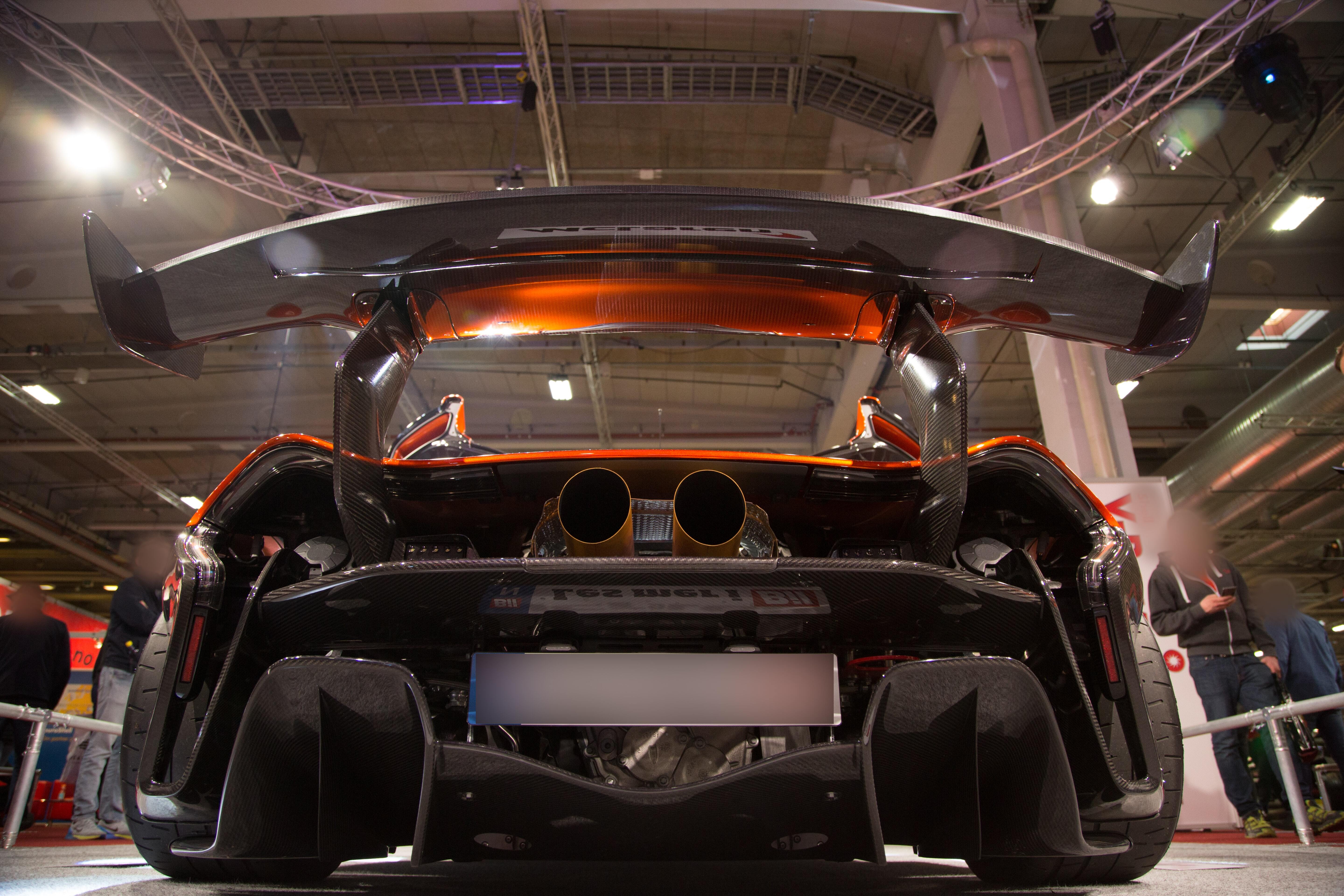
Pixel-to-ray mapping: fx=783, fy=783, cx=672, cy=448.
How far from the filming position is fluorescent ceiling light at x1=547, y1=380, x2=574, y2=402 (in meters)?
11.2

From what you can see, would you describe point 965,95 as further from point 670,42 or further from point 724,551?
point 724,551

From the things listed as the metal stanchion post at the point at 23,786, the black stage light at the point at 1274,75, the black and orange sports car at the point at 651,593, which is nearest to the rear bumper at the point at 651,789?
the black and orange sports car at the point at 651,593

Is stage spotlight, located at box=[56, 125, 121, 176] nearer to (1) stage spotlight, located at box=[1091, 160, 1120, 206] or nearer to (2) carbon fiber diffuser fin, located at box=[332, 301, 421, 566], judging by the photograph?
(2) carbon fiber diffuser fin, located at box=[332, 301, 421, 566]

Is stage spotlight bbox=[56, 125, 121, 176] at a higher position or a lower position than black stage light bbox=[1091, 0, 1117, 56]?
lower

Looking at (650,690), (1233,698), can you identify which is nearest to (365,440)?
(650,690)

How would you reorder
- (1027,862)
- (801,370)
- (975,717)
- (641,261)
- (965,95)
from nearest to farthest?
1. (975,717)
2. (641,261)
3. (1027,862)
4. (965,95)
5. (801,370)

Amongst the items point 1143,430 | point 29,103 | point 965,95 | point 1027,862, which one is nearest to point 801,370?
point 965,95

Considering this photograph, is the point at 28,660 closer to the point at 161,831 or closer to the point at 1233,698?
the point at 161,831

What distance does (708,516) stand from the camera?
54.9 inches

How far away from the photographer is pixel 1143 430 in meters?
13.3

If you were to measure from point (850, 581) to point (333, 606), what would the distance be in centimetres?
86

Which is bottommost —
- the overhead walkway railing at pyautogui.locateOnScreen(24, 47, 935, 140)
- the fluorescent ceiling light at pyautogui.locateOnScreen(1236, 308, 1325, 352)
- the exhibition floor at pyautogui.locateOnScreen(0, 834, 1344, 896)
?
the exhibition floor at pyautogui.locateOnScreen(0, 834, 1344, 896)

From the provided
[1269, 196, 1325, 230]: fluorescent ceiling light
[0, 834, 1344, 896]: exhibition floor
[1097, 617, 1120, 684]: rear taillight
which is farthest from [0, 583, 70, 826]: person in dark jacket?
[1269, 196, 1325, 230]: fluorescent ceiling light

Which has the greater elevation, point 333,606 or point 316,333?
point 316,333
